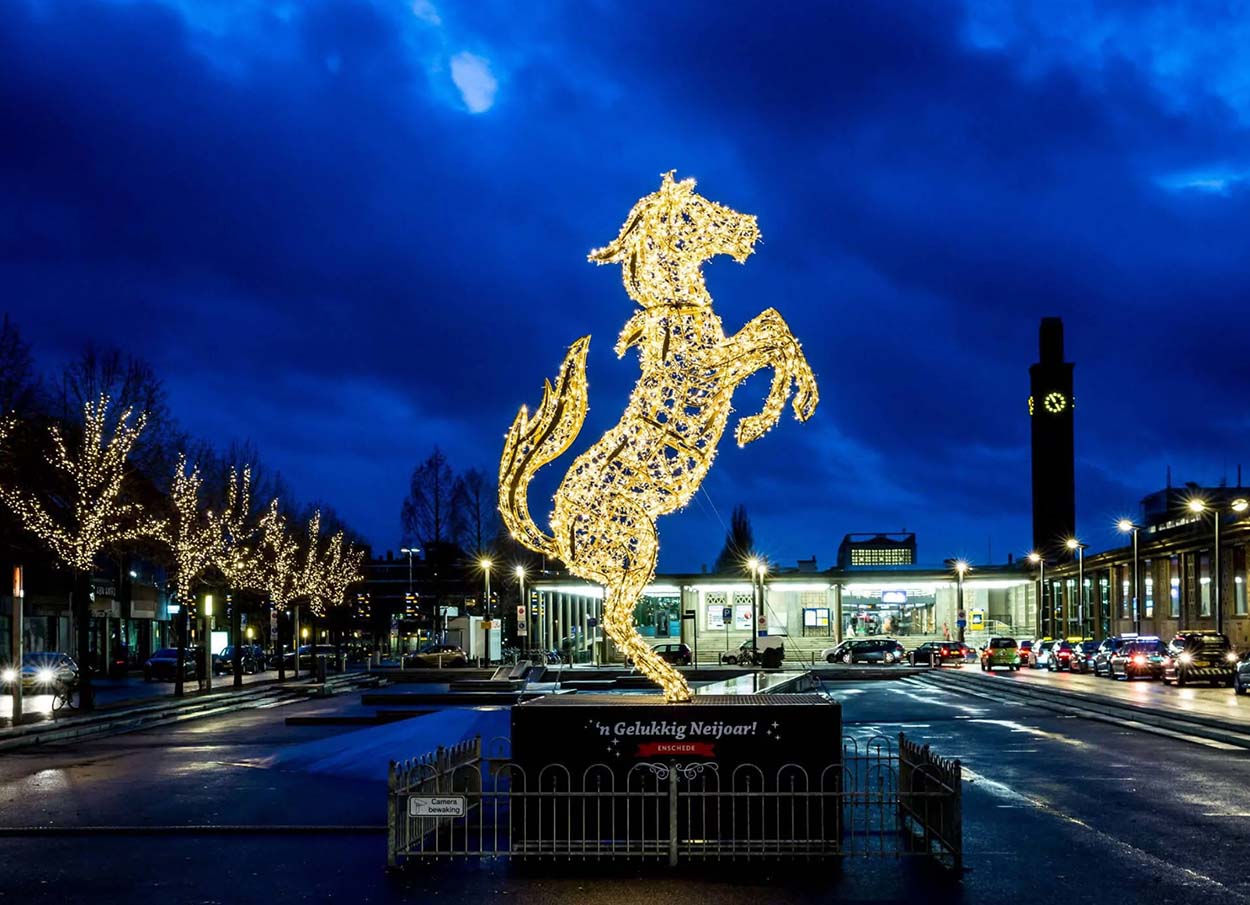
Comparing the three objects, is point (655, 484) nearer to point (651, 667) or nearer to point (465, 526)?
point (651, 667)

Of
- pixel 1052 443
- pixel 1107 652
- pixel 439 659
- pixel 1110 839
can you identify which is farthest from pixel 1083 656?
pixel 1052 443

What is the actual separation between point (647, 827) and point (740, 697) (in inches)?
75.3

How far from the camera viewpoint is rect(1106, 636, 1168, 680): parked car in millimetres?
53188

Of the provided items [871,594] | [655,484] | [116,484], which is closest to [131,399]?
[116,484]

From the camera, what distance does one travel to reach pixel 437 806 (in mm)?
13234

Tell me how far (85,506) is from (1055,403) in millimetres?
99859

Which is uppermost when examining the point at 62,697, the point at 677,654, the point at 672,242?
the point at 672,242

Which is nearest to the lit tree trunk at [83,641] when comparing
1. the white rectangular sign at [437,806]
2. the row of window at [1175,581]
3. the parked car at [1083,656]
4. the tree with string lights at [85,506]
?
the tree with string lights at [85,506]

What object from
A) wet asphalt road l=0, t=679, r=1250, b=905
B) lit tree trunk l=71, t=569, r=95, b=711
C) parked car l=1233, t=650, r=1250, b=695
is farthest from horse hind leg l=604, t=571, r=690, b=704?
parked car l=1233, t=650, r=1250, b=695

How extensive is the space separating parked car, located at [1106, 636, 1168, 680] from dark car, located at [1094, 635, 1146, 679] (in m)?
0.28

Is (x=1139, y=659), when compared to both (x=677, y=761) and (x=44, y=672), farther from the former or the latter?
(x=677, y=761)

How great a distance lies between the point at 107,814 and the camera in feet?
56.2

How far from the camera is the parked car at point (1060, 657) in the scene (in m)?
64.9

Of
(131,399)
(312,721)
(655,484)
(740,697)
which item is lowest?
(312,721)
